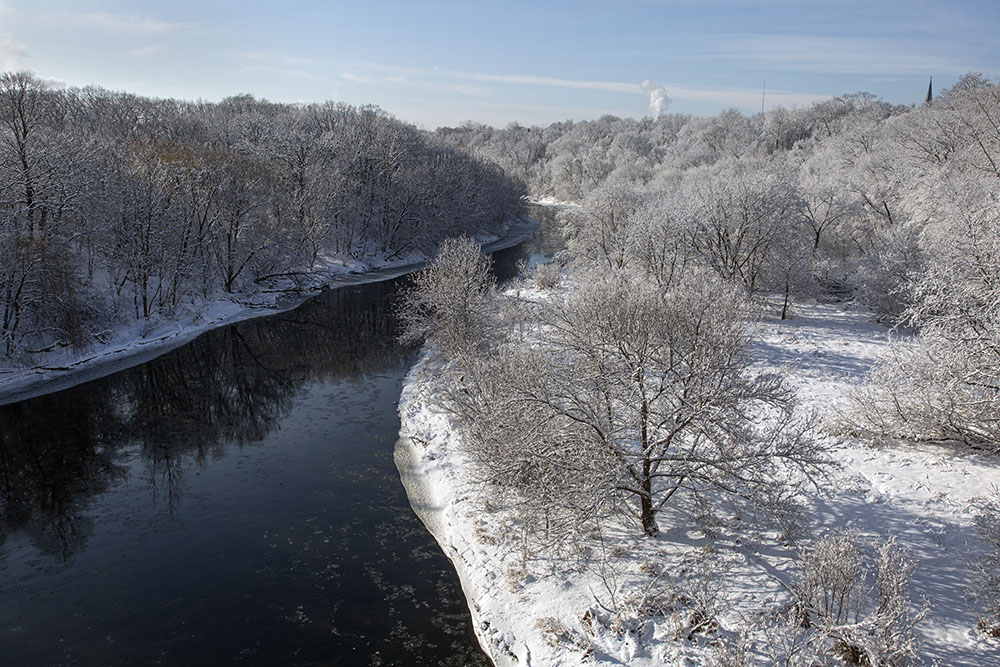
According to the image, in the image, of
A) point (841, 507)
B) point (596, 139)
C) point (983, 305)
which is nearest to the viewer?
point (841, 507)

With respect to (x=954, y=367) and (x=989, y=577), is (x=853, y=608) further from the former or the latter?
(x=954, y=367)

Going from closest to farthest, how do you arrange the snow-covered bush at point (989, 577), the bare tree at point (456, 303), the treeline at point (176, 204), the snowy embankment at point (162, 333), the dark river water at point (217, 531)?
1. the snow-covered bush at point (989, 577)
2. the dark river water at point (217, 531)
3. the snowy embankment at point (162, 333)
4. the bare tree at point (456, 303)
5. the treeline at point (176, 204)

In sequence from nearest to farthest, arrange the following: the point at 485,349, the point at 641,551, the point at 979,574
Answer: the point at 979,574 < the point at 641,551 < the point at 485,349

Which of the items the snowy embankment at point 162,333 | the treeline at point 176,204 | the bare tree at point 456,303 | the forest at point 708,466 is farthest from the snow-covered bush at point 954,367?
the treeline at point 176,204

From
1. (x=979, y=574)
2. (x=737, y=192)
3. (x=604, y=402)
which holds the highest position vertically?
(x=737, y=192)

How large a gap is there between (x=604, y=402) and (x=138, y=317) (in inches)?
1162

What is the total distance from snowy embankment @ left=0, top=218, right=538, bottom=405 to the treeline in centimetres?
69

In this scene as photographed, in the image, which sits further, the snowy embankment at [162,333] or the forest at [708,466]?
the snowy embankment at [162,333]

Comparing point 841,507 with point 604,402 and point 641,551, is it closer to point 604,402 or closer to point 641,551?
point 641,551

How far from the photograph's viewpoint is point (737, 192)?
3253cm

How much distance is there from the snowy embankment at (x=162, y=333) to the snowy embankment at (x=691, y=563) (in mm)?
17921

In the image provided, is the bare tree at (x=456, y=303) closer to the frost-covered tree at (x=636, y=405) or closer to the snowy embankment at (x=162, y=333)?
the frost-covered tree at (x=636, y=405)

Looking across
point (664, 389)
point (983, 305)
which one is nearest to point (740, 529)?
point (664, 389)

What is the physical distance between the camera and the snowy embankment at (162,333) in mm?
25328
